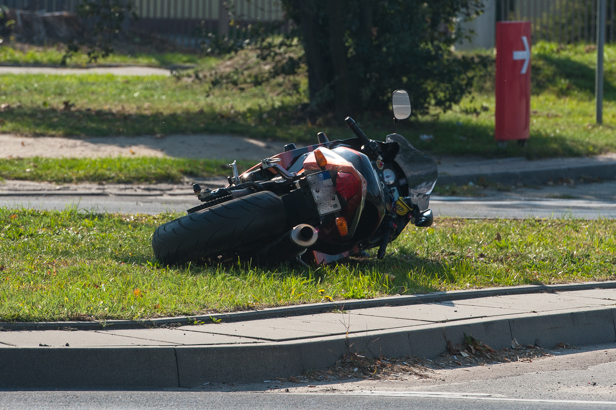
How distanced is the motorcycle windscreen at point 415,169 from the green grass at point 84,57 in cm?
1829

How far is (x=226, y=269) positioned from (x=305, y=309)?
1.30 metres

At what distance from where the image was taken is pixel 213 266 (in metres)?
6.60

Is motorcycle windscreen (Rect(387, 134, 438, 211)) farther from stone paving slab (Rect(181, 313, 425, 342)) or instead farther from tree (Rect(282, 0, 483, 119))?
tree (Rect(282, 0, 483, 119))

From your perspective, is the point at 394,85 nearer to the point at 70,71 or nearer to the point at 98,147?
the point at 98,147

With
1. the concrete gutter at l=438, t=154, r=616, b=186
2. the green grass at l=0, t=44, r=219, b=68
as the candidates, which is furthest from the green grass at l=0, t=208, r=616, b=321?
the green grass at l=0, t=44, r=219, b=68


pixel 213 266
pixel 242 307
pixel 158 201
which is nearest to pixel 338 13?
pixel 158 201

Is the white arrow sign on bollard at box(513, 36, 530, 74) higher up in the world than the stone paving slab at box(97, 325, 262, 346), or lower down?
higher up

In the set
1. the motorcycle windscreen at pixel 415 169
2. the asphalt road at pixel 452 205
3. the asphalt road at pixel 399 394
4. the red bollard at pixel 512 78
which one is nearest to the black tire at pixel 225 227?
the motorcycle windscreen at pixel 415 169

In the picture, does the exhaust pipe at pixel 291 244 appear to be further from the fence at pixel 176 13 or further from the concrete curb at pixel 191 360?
the fence at pixel 176 13

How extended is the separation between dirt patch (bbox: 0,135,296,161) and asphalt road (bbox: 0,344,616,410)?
846 centimetres

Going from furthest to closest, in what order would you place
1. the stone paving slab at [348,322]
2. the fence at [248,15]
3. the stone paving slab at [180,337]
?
the fence at [248,15], the stone paving slab at [348,322], the stone paving slab at [180,337]

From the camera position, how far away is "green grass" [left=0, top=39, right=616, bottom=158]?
14.7 meters

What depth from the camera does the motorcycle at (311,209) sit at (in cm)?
615

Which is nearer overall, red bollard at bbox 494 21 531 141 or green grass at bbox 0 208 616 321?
green grass at bbox 0 208 616 321
